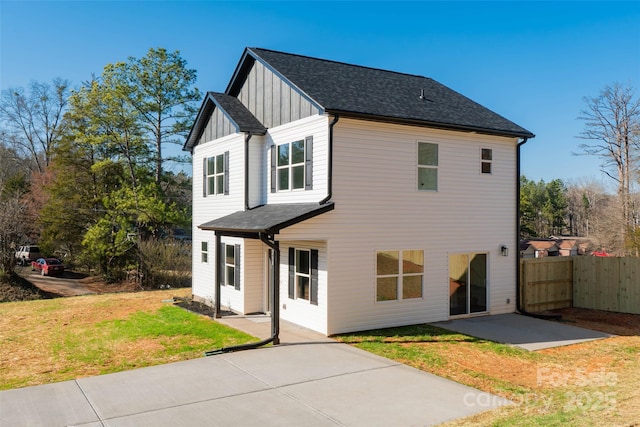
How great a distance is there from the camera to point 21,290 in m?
23.2

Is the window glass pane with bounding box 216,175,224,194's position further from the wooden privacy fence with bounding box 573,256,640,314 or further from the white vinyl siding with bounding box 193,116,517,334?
the wooden privacy fence with bounding box 573,256,640,314

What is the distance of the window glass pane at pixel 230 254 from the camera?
15.3 m

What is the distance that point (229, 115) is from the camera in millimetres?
14688

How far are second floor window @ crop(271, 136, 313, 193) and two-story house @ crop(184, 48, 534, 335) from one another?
0.16ft

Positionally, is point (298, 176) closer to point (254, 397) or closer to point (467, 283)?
point (467, 283)

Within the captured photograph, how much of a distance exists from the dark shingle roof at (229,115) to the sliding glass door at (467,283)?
7245mm

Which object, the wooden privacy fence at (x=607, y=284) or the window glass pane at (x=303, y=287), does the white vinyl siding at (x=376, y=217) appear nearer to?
the window glass pane at (x=303, y=287)

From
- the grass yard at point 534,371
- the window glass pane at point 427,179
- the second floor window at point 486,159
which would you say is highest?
the second floor window at point 486,159

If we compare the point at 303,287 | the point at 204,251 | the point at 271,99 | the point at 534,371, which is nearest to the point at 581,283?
the point at 534,371

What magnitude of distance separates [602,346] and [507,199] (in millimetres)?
5377

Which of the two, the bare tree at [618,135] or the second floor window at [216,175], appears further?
the bare tree at [618,135]

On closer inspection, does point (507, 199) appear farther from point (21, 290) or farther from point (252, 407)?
point (21, 290)

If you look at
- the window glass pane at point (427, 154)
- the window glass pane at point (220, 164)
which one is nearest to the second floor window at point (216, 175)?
the window glass pane at point (220, 164)

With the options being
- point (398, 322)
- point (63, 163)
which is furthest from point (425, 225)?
point (63, 163)
